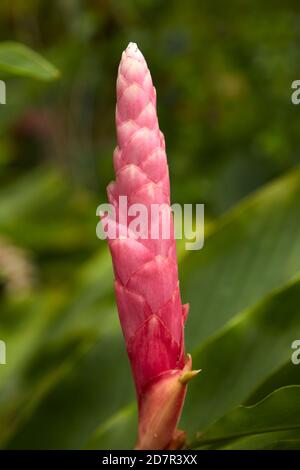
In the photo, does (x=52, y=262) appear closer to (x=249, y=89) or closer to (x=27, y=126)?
(x=249, y=89)

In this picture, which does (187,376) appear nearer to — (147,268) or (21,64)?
(147,268)

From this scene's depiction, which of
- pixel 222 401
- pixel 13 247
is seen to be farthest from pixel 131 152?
pixel 13 247

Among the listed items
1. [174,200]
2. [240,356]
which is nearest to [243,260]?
[240,356]

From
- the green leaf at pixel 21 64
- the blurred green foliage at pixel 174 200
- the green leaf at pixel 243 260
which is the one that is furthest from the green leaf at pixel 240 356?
the green leaf at pixel 21 64

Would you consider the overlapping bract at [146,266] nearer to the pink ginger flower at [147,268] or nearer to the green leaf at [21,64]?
the pink ginger flower at [147,268]

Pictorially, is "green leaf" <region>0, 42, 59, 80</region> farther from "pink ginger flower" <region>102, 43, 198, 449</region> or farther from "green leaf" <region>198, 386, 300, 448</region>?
"green leaf" <region>198, 386, 300, 448</region>

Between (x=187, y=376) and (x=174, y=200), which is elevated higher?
(x=174, y=200)

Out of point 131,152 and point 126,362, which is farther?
point 126,362
